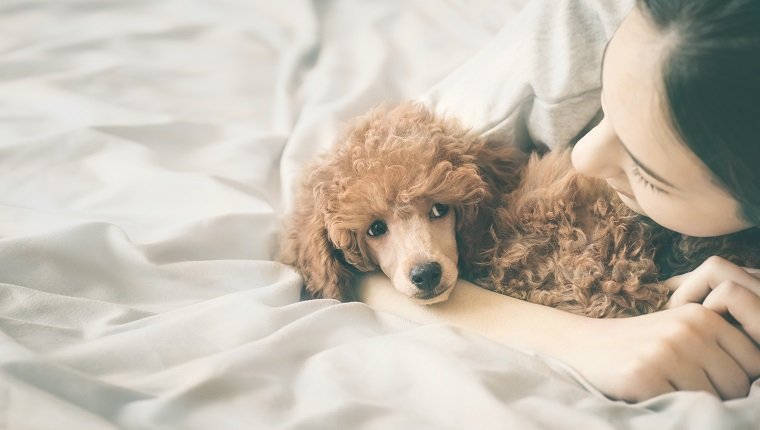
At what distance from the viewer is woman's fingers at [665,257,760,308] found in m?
0.93

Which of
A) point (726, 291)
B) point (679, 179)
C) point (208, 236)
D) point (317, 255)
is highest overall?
point (208, 236)

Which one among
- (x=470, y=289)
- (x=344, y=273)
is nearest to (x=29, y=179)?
(x=344, y=273)

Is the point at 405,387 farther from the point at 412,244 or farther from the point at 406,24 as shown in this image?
the point at 406,24

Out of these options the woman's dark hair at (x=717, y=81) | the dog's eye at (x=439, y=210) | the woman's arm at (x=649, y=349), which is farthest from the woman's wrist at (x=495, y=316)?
the woman's dark hair at (x=717, y=81)

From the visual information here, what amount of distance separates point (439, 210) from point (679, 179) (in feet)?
1.54

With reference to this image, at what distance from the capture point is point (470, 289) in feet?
3.81

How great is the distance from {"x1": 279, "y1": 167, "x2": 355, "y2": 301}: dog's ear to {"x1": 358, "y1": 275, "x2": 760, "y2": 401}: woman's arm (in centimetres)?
31

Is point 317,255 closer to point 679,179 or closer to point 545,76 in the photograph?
point 545,76

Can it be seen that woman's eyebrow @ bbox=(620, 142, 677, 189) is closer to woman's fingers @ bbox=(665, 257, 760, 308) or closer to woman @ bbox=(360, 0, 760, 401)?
woman @ bbox=(360, 0, 760, 401)

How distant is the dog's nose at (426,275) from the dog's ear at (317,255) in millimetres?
161

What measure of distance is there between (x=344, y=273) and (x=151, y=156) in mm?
539

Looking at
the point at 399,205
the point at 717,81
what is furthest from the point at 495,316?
the point at 717,81

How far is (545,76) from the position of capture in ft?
3.89

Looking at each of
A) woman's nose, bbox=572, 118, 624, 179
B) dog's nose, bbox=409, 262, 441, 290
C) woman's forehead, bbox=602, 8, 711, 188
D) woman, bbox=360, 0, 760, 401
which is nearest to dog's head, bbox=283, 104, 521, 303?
dog's nose, bbox=409, 262, 441, 290
